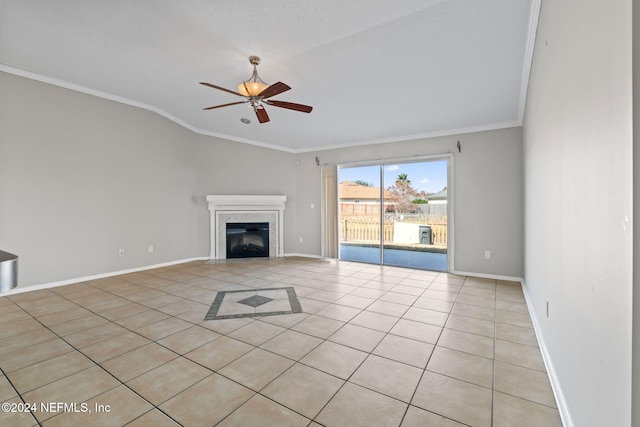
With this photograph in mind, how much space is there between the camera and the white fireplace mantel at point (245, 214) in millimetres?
5742

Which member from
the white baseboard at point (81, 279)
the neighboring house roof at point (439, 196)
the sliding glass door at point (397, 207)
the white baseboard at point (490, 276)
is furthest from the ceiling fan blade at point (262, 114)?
the white baseboard at point (490, 276)

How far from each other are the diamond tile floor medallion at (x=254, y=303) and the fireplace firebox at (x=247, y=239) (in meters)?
2.41

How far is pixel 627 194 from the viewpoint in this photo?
2.52 ft

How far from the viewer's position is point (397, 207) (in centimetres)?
606

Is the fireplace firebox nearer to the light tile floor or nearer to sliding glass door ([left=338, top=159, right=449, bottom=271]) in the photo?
sliding glass door ([left=338, top=159, right=449, bottom=271])

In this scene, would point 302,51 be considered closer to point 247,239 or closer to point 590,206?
point 590,206

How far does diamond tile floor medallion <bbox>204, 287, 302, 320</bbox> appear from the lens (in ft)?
9.62

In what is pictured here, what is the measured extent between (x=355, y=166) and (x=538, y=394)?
4.76 meters

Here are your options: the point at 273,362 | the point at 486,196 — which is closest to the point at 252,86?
the point at 273,362

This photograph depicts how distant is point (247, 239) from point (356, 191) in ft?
9.00

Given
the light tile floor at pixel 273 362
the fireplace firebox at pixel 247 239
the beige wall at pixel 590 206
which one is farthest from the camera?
the fireplace firebox at pixel 247 239

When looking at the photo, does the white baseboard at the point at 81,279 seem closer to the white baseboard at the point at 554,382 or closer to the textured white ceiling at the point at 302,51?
the textured white ceiling at the point at 302,51

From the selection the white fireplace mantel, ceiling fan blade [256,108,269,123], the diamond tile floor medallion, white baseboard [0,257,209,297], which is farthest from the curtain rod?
white baseboard [0,257,209,297]

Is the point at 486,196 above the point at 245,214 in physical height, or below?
above
